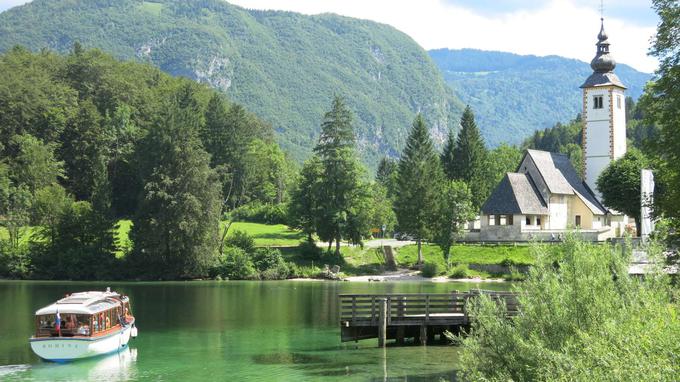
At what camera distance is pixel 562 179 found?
93.9 m

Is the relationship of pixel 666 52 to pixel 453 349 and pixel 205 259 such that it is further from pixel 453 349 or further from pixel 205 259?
pixel 205 259

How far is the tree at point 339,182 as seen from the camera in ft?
279

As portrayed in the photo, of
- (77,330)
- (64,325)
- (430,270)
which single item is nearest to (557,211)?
(430,270)

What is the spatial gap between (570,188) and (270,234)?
1313 inches

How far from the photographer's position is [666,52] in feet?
95.5

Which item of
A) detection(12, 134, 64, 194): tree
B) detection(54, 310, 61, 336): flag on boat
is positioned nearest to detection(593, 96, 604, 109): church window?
detection(12, 134, 64, 194): tree

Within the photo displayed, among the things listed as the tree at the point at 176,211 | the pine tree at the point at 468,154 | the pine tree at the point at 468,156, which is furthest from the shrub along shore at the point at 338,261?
the pine tree at the point at 468,154

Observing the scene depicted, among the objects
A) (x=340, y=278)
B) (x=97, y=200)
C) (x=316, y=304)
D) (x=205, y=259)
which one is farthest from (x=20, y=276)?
(x=316, y=304)

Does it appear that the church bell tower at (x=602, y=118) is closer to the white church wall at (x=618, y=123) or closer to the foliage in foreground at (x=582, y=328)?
the white church wall at (x=618, y=123)

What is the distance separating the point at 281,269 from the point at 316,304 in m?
25.8

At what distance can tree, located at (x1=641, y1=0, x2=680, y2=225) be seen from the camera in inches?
1090

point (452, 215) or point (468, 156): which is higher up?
point (468, 156)

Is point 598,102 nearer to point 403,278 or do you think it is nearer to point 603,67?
point 603,67

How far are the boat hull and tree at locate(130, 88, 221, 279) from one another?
43421mm
